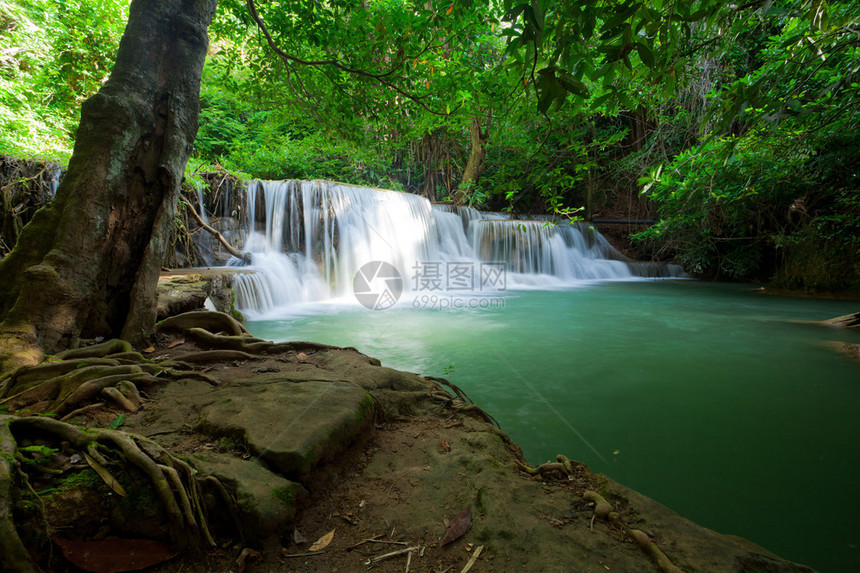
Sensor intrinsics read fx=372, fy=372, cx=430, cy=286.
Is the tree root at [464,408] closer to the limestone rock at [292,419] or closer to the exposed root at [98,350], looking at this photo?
the limestone rock at [292,419]

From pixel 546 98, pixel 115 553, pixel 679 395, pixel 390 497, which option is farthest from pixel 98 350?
pixel 679 395

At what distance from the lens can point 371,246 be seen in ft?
35.1

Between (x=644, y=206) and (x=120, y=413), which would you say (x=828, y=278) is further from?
(x=120, y=413)

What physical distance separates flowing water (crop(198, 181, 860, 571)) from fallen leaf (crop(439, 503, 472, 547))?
1.29 m

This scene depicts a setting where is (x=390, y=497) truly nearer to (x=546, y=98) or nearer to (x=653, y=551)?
(x=653, y=551)

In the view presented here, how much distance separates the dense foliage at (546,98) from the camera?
1.95 m

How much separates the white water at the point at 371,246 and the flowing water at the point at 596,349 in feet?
0.16

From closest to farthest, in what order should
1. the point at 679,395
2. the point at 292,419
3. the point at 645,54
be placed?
1. the point at 645,54
2. the point at 292,419
3. the point at 679,395

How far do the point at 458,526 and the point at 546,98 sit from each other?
1623 mm

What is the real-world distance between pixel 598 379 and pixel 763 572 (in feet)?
10.1

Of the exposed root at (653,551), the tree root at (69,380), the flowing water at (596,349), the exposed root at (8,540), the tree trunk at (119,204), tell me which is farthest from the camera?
the tree trunk at (119,204)

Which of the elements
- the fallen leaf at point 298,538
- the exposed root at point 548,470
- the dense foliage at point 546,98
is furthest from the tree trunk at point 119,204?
the exposed root at point 548,470

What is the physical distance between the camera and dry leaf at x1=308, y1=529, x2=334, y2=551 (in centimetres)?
140

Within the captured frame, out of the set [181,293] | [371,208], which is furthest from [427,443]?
[371,208]
